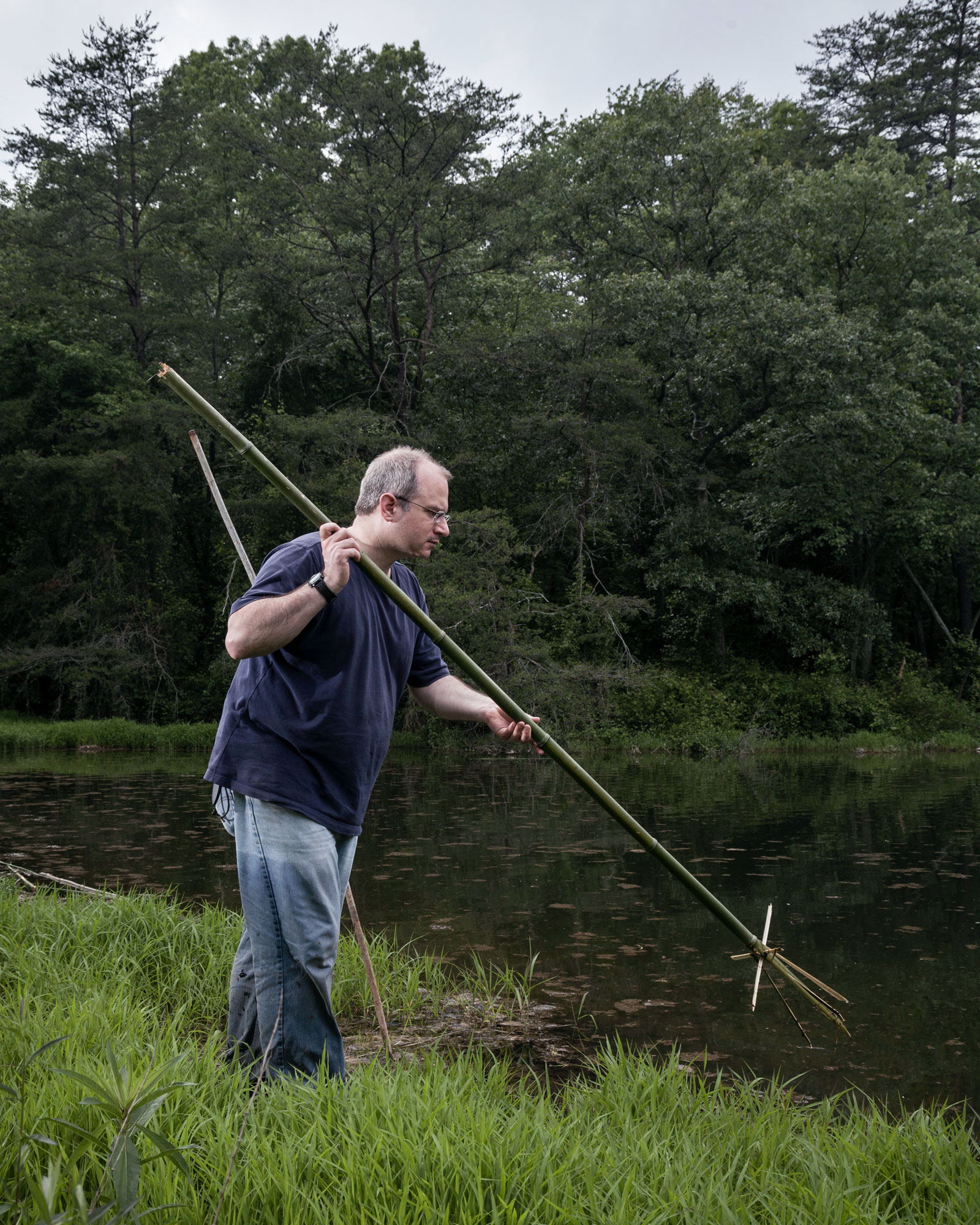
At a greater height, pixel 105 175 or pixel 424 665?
pixel 105 175

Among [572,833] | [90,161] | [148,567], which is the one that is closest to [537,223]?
[90,161]

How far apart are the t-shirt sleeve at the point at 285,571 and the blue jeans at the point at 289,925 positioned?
1.62 feet

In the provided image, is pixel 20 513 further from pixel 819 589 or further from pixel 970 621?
pixel 970 621

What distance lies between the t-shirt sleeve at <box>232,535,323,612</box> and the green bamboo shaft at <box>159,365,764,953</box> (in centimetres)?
8

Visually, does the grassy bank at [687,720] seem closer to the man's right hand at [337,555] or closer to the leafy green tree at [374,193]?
the leafy green tree at [374,193]

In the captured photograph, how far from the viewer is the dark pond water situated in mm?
4254

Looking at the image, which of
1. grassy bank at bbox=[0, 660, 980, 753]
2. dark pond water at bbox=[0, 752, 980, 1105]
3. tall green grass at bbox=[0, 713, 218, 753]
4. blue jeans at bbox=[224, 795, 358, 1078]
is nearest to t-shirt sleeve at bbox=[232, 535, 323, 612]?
blue jeans at bbox=[224, 795, 358, 1078]

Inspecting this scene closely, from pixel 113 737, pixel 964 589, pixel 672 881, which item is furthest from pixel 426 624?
pixel 964 589

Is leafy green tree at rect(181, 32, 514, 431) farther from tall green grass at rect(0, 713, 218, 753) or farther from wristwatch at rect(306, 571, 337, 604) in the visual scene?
wristwatch at rect(306, 571, 337, 604)

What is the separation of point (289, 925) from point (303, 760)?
15.4 inches

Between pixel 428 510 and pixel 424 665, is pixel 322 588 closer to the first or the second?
pixel 428 510

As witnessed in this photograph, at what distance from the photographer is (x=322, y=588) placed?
2371 mm

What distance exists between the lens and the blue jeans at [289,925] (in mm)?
2467

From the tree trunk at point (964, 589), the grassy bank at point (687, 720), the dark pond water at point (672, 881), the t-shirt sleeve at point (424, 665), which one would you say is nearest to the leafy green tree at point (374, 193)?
the grassy bank at point (687, 720)
